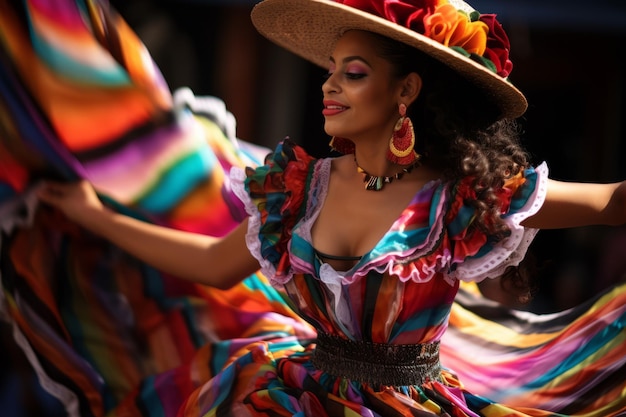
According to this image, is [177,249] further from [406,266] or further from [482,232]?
[482,232]

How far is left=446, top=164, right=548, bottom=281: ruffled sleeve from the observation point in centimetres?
218

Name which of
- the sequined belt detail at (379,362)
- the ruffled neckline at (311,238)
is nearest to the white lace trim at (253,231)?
the ruffled neckline at (311,238)

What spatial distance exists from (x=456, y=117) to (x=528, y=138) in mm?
3962

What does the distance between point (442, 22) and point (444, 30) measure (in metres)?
0.02

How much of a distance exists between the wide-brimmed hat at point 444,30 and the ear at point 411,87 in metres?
0.08

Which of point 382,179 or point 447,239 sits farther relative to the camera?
point 382,179

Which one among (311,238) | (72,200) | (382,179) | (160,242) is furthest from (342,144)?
(72,200)

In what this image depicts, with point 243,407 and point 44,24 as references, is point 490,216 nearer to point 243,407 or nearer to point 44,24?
point 243,407

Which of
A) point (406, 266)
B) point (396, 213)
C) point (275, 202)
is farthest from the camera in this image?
point (275, 202)

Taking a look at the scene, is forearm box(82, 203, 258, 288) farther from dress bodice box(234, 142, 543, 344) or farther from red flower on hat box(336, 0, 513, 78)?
red flower on hat box(336, 0, 513, 78)

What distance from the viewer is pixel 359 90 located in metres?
2.26

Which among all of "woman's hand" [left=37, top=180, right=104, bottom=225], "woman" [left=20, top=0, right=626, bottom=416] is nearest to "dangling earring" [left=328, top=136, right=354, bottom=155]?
"woman" [left=20, top=0, right=626, bottom=416]

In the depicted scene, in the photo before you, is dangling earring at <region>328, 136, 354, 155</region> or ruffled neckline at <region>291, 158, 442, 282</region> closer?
ruffled neckline at <region>291, 158, 442, 282</region>

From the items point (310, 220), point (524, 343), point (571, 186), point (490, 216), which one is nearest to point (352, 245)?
point (310, 220)
